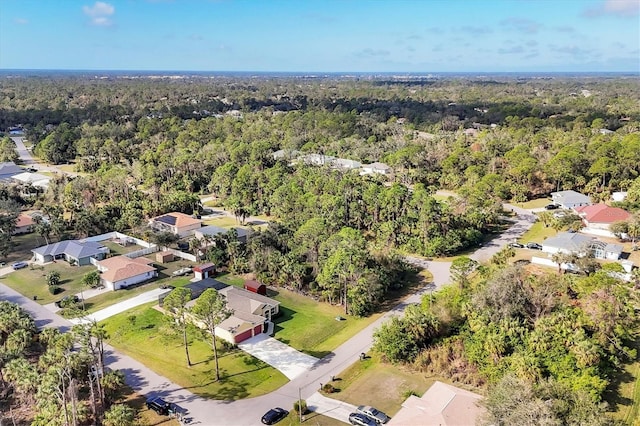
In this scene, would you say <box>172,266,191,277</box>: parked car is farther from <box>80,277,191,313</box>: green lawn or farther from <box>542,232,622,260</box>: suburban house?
<box>542,232,622,260</box>: suburban house

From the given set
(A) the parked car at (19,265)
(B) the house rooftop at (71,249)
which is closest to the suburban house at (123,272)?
(B) the house rooftop at (71,249)

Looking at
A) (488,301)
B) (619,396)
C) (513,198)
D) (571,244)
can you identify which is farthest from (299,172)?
(619,396)

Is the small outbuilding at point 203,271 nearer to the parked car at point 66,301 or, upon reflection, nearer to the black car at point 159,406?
the parked car at point 66,301

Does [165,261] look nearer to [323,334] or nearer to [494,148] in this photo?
[323,334]

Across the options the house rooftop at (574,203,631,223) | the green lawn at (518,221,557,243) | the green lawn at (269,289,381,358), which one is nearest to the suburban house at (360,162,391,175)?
the green lawn at (518,221,557,243)

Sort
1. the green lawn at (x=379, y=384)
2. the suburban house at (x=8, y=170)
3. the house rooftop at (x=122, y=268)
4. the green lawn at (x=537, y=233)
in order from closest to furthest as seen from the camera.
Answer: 1. the green lawn at (x=379, y=384)
2. the house rooftop at (x=122, y=268)
3. the green lawn at (x=537, y=233)
4. the suburban house at (x=8, y=170)

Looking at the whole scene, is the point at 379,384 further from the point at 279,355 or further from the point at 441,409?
Answer: the point at 279,355
